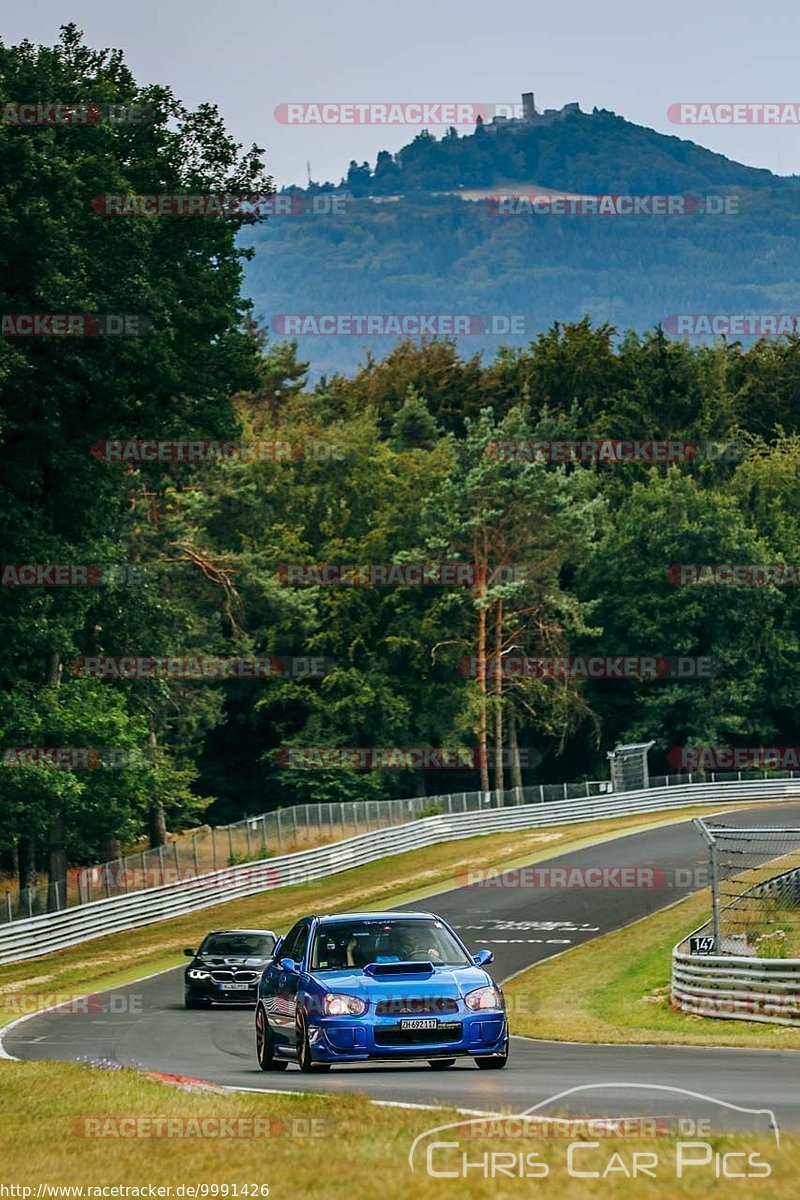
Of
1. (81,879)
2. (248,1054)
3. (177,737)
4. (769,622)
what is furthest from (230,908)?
(769,622)

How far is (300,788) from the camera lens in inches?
3420

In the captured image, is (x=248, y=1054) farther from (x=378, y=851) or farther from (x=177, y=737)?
(x=177, y=737)

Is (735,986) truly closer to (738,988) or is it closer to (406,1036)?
(738,988)

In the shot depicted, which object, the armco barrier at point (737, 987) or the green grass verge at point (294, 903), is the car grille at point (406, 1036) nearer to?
the armco barrier at point (737, 987)

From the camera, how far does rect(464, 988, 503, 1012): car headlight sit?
51.4 ft

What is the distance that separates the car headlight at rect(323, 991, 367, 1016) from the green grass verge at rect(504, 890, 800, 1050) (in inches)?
219

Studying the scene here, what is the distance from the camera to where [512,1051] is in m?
20.0
